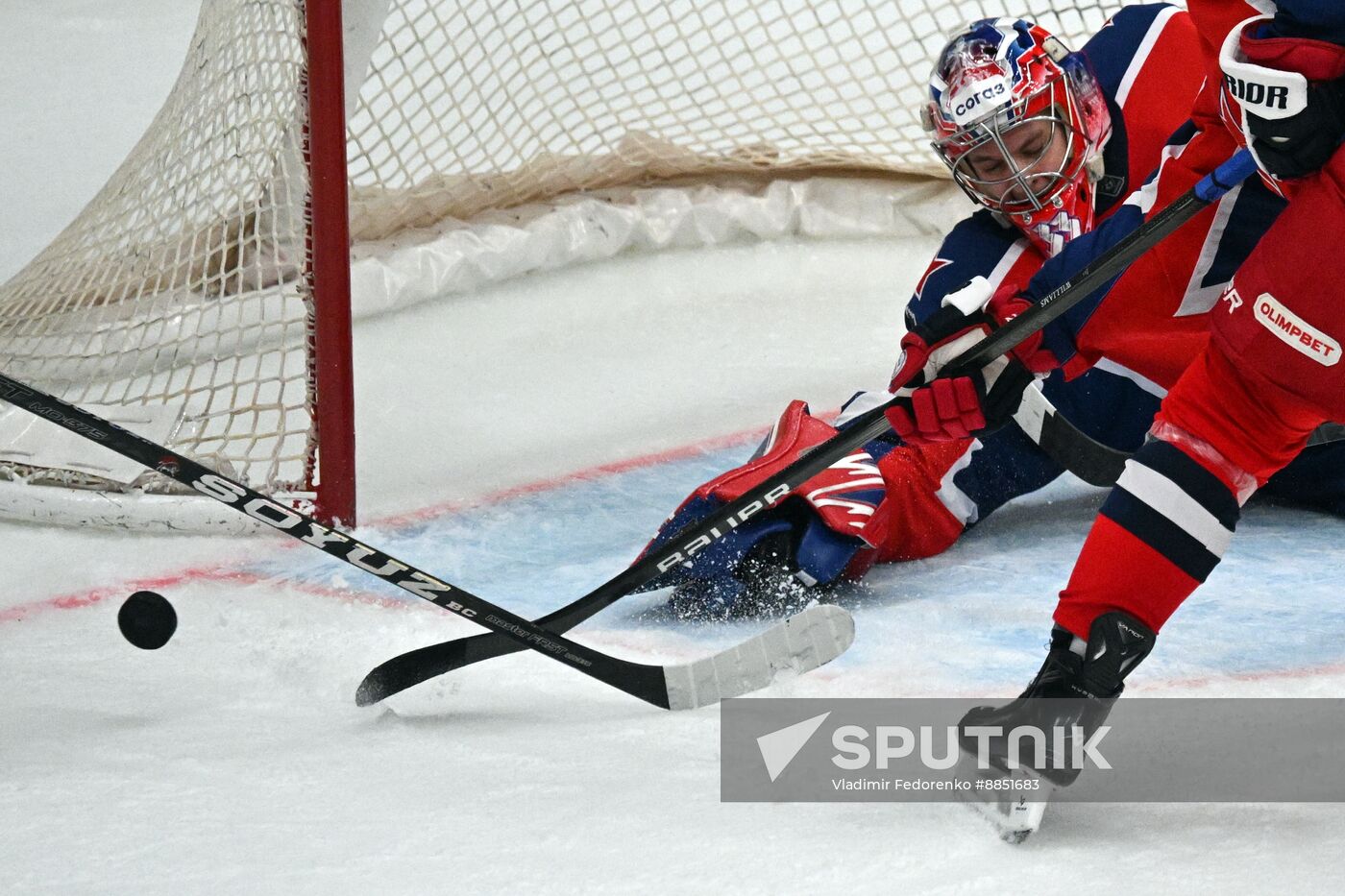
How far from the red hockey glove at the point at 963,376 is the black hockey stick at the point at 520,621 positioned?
27 cm

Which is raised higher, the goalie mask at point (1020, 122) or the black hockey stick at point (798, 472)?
the goalie mask at point (1020, 122)

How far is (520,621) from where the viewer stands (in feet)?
6.04

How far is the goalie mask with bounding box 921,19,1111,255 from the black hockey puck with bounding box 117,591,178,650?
4.05ft

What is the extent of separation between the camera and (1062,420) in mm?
2375

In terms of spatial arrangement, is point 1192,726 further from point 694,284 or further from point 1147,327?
point 694,284

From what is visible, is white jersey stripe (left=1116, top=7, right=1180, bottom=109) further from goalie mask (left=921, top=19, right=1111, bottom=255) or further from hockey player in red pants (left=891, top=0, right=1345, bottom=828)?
hockey player in red pants (left=891, top=0, right=1345, bottom=828)

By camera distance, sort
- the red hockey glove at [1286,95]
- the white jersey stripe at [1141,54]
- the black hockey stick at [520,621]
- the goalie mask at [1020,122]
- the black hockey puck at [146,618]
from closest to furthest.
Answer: the red hockey glove at [1286,95]
the black hockey puck at [146,618]
the black hockey stick at [520,621]
the goalie mask at [1020,122]
the white jersey stripe at [1141,54]

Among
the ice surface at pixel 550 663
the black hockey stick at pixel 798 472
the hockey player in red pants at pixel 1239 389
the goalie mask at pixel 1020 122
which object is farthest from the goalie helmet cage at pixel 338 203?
the hockey player in red pants at pixel 1239 389

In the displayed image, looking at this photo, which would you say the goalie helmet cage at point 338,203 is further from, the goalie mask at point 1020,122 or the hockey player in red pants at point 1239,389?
the hockey player in red pants at point 1239,389

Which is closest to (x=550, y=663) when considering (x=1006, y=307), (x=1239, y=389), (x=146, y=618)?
(x=146, y=618)

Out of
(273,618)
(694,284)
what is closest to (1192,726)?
(273,618)

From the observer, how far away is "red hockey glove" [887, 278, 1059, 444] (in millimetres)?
1927

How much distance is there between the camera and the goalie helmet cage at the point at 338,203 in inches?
96.4

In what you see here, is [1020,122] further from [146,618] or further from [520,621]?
[146,618]
